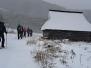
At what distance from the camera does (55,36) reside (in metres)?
32.3

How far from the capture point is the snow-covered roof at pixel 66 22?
32219mm

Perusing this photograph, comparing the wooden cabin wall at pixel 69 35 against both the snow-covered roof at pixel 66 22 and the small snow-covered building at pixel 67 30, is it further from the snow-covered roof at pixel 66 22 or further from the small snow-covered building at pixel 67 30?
the snow-covered roof at pixel 66 22

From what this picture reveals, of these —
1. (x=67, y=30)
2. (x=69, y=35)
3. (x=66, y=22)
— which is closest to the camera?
(x=67, y=30)

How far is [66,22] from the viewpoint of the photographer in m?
34.2

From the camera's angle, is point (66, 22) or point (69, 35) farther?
point (66, 22)

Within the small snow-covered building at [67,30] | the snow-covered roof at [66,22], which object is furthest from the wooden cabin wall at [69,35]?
the snow-covered roof at [66,22]

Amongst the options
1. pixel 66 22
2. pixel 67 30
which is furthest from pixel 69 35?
pixel 66 22

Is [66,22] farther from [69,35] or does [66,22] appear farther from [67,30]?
[69,35]

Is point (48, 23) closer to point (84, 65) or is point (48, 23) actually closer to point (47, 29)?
point (47, 29)

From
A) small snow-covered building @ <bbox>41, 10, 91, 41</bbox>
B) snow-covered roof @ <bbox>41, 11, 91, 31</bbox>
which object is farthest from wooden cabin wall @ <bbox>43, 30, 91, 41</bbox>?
snow-covered roof @ <bbox>41, 11, 91, 31</bbox>

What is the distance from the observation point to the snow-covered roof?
32219 mm

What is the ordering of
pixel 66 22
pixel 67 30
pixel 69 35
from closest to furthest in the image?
1. pixel 67 30
2. pixel 69 35
3. pixel 66 22

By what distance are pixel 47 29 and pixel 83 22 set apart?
19.6ft

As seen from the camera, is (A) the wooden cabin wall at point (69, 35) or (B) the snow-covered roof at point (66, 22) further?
(B) the snow-covered roof at point (66, 22)
